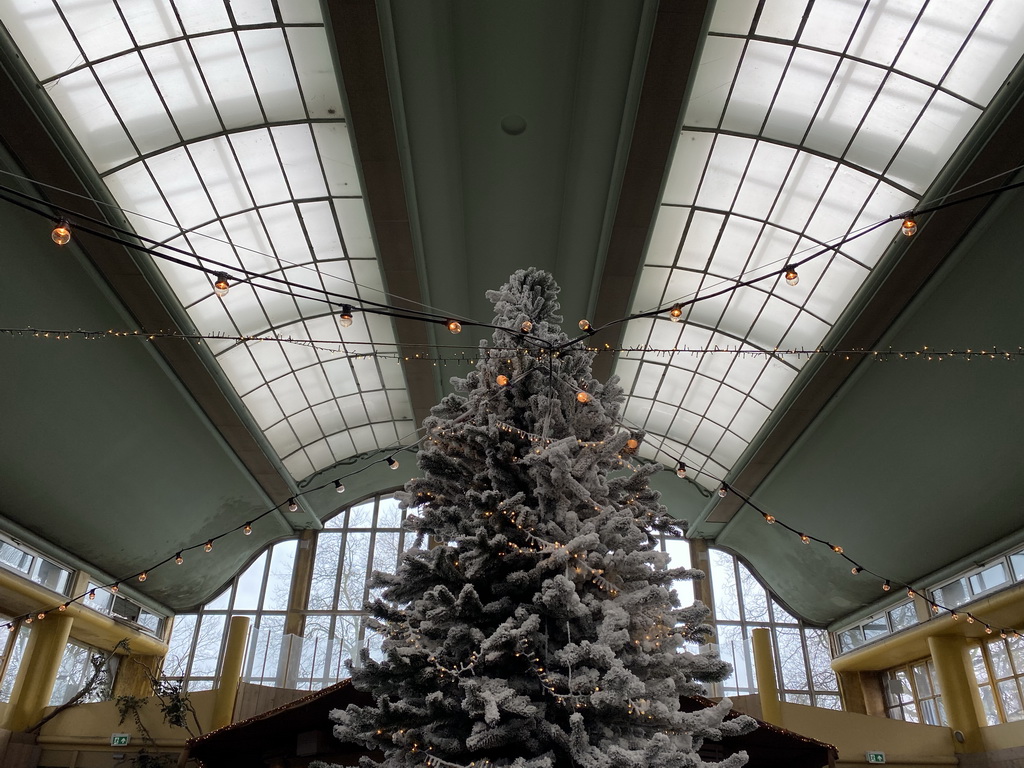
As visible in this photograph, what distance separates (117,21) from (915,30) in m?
9.81

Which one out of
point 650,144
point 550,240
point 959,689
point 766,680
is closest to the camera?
point 650,144

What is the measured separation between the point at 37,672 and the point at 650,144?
49.6 ft

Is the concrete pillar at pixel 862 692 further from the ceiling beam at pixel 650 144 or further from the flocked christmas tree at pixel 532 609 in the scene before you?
the flocked christmas tree at pixel 532 609

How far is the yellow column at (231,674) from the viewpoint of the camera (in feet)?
41.7

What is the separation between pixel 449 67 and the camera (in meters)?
10.2

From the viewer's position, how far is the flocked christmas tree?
388cm

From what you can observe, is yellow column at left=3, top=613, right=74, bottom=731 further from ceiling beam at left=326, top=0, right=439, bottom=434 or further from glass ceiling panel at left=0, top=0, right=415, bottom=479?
ceiling beam at left=326, top=0, right=439, bottom=434

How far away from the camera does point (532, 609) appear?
168 inches

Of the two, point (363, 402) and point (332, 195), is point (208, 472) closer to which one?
point (363, 402)

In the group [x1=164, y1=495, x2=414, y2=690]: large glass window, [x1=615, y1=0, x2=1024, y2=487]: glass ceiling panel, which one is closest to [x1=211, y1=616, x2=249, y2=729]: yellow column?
[x1=164, y1=495, x2=414, y2=690]: large glass window

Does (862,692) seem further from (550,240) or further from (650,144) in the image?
(650,144)

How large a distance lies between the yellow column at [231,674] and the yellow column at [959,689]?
44.2 ft

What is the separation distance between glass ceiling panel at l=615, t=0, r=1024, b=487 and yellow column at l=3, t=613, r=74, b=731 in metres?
13.2

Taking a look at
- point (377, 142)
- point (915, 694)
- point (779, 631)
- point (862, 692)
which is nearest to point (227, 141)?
point (377, 142)
